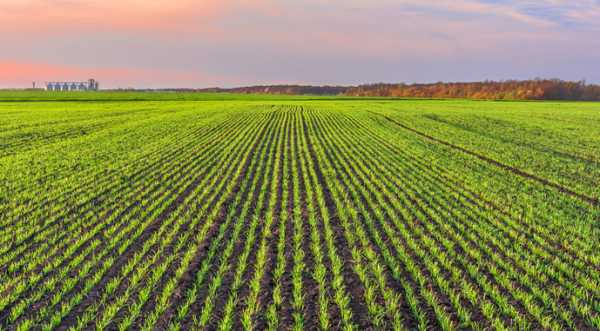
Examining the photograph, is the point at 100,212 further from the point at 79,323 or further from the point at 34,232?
the point at 79,323

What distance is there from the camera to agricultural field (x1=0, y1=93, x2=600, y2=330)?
5070 millimetres

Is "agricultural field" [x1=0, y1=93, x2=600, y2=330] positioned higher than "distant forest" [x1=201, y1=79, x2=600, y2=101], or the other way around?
"distant forest" [x1=201, y1=79, x2=600, y2=101]

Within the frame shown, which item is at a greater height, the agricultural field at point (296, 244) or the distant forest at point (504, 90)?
the distant forest at point (504, 90)

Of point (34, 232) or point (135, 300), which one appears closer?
point (135, 300)

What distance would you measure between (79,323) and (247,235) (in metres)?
3.51

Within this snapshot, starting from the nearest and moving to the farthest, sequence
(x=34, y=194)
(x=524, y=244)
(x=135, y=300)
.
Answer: (x=135, y=300), (x=524, y=244), (x=34, y=194)

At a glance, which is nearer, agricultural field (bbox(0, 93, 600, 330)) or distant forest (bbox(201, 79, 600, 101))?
agricultural field (bbox(0, 93, 600, 330))

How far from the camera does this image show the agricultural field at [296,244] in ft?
16.6

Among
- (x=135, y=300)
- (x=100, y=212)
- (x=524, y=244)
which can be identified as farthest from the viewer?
(x=100, y=212)

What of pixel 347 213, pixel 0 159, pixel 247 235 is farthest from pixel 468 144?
pixel 0 159

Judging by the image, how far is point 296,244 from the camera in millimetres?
7266

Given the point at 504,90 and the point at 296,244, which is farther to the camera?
the point at 504,90

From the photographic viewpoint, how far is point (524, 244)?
741 centimetres

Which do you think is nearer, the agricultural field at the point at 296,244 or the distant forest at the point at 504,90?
the agricultural field at the point at 296,244
